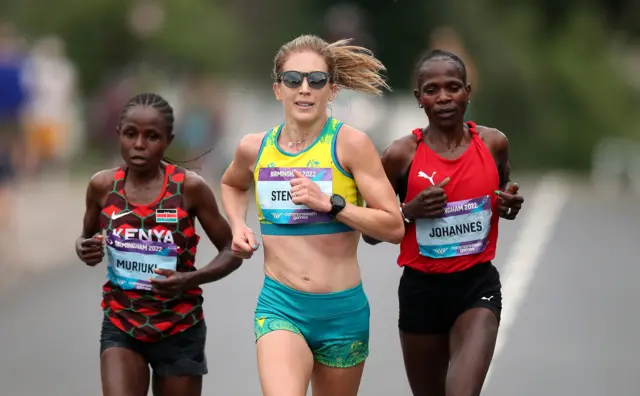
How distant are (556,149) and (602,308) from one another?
19.2 metres

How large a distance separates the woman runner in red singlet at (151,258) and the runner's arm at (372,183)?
0.82m

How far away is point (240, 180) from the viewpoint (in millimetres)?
7703

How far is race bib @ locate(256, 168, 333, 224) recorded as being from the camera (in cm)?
727

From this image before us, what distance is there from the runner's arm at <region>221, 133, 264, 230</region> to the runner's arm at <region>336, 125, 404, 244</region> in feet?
1.51

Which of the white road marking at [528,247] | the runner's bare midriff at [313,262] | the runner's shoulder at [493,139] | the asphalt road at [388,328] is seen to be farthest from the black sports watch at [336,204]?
the white road marking at [528,247]

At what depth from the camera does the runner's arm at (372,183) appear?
7.24m

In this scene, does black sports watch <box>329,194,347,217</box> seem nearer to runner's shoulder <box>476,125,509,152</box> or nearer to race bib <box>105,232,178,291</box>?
race bib <box>105,232,178,291</box>

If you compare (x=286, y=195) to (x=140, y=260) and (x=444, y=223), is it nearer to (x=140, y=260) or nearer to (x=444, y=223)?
(x=140, y=260)

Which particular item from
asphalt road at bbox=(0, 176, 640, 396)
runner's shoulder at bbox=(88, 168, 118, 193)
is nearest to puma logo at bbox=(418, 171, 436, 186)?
runner's shoulder at bbox=(88, 168, 118, 193)

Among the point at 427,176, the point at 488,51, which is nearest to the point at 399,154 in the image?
the point at 427,176

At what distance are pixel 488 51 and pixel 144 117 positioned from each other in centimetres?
2624

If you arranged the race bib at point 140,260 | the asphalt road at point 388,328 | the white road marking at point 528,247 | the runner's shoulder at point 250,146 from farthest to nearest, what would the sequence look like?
the white road marking at point 528,247, the asphalt road at point 388,328, the race bib at point 140,260, the runner's shoulder at point 250,146

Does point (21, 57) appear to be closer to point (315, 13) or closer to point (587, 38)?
point (587, 38)

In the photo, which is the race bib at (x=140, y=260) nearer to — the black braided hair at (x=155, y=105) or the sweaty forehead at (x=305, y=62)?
the black braided hair at (x=155, y=105)
